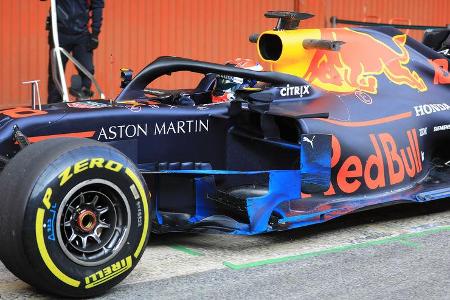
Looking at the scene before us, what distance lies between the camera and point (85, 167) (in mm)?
3910

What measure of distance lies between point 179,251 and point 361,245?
121cm

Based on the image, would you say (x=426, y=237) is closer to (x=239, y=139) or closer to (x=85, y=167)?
(x=239, y=139)

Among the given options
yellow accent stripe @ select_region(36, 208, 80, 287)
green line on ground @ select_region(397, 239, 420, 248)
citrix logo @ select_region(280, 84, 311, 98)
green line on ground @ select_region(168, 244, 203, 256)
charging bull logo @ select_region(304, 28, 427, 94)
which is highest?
charging bull logo @ select_region(304, 28, 427, 94)

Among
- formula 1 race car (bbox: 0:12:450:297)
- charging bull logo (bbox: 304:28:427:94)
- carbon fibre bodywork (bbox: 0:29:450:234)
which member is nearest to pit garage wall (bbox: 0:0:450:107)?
formula 1 race car (bbox: 0:12:450:297)

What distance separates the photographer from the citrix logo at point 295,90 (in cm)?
548

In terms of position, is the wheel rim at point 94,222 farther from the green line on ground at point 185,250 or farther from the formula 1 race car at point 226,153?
the green line on ground at point 185,250

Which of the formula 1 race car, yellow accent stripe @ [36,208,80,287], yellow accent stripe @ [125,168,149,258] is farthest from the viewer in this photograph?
yellow accent stripe @ [125,168,149,258]

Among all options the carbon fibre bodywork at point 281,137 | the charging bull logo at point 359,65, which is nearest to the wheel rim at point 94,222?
the carbon fibre bodywork at point 281,137

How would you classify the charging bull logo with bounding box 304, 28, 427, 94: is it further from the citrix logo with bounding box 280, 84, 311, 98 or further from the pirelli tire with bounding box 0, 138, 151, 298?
the pirelli tire with bounding box 0, 138, 151, 298

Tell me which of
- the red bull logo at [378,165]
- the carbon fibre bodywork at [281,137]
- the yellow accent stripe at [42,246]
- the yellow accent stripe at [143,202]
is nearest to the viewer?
the yellow accent stripe at [42,246]

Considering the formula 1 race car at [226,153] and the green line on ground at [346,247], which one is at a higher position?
the formula 1 race car at [226,153]

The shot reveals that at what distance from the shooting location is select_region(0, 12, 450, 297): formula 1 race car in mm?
3850

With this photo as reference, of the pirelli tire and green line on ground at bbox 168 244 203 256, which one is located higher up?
the pirelli tire

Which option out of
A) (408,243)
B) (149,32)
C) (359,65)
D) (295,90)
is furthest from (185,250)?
(149,32)
